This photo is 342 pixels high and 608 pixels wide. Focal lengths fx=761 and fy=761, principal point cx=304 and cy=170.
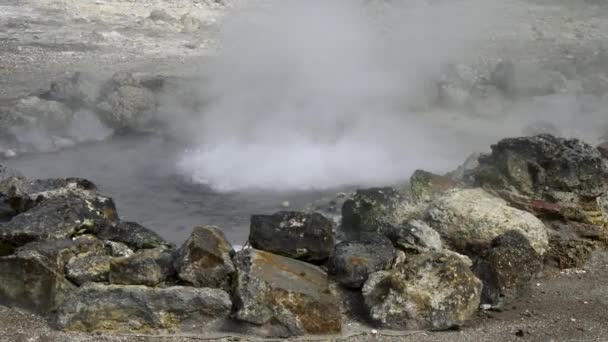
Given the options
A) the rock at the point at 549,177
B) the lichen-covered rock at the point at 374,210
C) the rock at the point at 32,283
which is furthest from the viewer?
the rock at the point at 549,177

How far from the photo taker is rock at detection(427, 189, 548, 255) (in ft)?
12.8

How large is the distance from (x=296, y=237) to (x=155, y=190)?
93.7 inches

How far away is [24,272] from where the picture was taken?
335cm

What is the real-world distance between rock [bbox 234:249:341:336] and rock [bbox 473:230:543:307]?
754mm

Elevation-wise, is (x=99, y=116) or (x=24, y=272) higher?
(x=24, y=272)

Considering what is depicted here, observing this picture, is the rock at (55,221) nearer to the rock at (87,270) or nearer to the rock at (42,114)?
the rock at (87,270)

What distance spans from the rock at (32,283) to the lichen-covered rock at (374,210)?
156cm

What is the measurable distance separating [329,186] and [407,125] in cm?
186

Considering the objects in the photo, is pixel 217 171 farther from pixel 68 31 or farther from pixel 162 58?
pixel 68 31

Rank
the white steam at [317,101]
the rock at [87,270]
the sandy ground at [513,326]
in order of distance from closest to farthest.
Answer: the sandy ground at [513,326] < the rock at [87,270] < the white steam at [317,101]

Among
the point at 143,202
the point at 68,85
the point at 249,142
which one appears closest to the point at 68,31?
the point at 68,85

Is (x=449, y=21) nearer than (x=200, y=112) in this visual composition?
No

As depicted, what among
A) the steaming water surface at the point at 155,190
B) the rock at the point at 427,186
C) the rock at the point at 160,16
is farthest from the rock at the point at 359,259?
the rock at the point at 160,16

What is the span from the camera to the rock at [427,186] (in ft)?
14.3
